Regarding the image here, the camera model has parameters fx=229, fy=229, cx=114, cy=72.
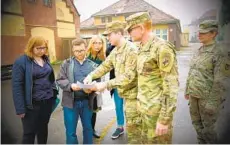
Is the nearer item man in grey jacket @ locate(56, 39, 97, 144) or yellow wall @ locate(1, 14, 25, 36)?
man in grey jacket @ locate(56, 39, 97, 144)

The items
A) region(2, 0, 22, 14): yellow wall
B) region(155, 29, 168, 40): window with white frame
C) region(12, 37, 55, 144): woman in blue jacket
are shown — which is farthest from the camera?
region(155, 29, 168, 40): window with white frame

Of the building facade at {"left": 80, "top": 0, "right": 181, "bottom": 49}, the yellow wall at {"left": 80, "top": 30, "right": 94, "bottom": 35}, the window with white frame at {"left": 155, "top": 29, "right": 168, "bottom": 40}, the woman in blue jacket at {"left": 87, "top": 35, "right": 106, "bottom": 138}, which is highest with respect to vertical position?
the building facade at {"left": 80, "top": 0, "right": 181, "bottom": 49}

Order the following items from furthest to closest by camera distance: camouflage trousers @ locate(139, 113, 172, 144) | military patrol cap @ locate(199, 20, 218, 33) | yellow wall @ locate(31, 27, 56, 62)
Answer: yellow wall @ locate(31, 27, 56, 62) → military patrol cap @ locate(199, 20, 218, 33) → camouflage trousers @ locate(139, 113, 172, 144)

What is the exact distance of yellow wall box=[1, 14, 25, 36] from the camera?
2.43 m

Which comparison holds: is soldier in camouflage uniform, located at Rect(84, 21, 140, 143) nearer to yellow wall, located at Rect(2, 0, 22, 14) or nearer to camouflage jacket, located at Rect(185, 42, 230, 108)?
camouflage jacket, located at Rect(185, 42, 230, 108)

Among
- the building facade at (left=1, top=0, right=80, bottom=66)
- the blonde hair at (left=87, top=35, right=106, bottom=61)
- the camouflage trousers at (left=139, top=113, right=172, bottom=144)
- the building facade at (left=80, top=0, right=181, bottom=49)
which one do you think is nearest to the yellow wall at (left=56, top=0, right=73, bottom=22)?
the building facade at (left=1, top=0, right=80, bottom=66)

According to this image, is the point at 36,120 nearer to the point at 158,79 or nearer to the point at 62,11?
the point at 158,79

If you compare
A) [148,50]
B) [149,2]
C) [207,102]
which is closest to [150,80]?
[148,50]

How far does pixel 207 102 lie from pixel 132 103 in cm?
75

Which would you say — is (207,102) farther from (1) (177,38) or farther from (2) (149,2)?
(2) (149,2)

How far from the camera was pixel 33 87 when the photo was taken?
83.0 inches

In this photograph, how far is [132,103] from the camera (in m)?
1.99

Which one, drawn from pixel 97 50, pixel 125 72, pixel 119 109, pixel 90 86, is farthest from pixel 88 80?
A: pixel 119 109

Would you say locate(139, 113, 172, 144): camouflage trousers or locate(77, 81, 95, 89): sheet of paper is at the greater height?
locate(77, 81, 95, 89): sheet of paper
